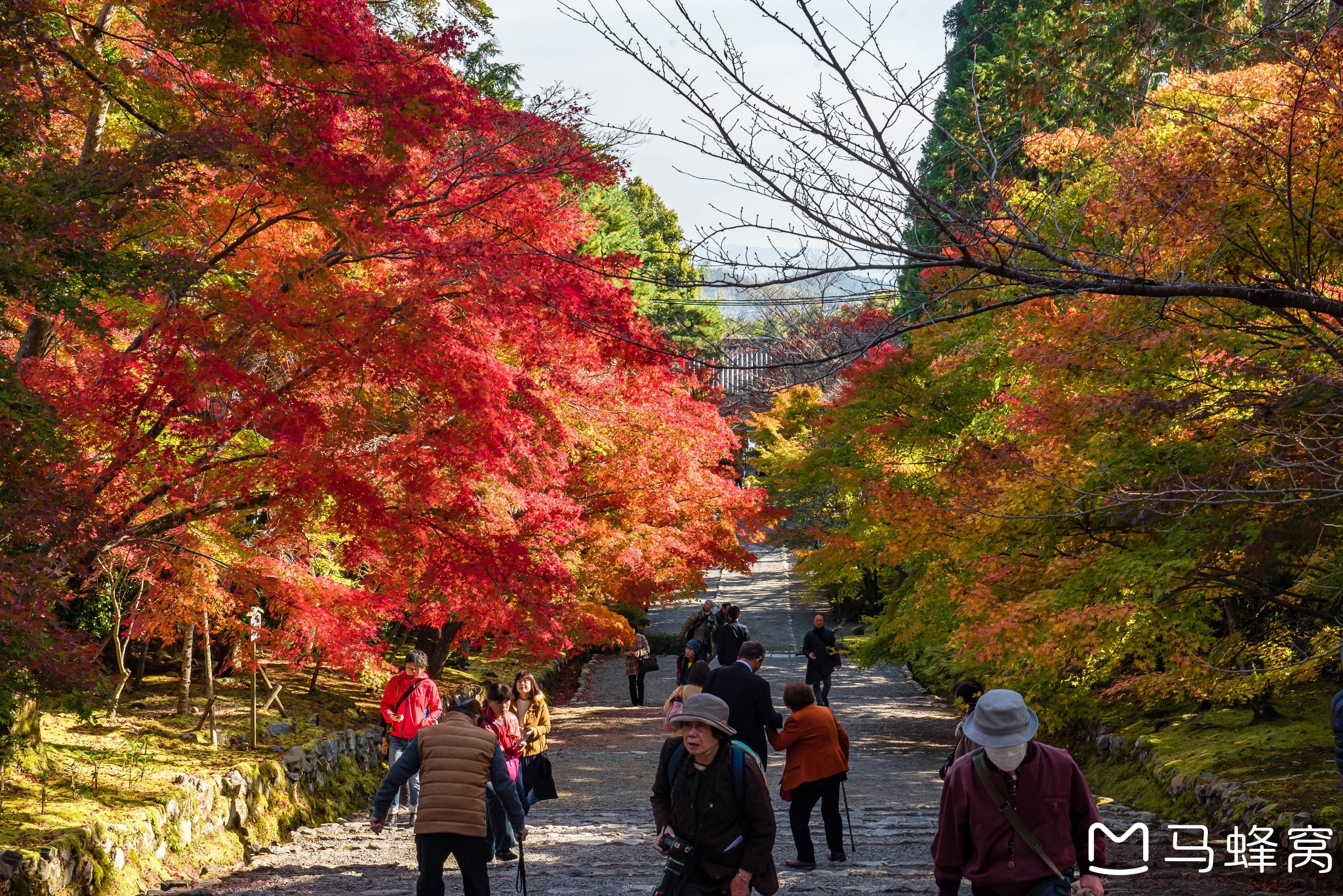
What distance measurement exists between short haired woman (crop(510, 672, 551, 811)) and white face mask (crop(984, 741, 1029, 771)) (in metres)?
5.65

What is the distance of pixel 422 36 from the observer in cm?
984

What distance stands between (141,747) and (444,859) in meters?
5.46

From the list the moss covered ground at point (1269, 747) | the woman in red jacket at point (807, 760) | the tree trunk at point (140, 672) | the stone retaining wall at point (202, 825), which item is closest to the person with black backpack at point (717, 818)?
the woman in red jacket at point (807, 760)

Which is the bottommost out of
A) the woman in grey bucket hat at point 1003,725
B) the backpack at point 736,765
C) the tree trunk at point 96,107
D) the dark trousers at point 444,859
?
the dark trousers at point 444,859

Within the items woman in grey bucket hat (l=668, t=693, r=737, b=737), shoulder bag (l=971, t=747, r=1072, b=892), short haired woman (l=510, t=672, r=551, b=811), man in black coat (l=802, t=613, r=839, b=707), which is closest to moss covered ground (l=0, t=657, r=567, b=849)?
short haired woman (l=510, t=672, r=551, b=811)

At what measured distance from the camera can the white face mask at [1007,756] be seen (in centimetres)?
407

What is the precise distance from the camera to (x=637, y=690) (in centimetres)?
2155

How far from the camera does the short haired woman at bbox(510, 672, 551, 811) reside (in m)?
9.23

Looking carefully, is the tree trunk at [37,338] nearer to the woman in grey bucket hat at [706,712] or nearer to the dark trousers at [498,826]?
the dark trousers at [498,826]

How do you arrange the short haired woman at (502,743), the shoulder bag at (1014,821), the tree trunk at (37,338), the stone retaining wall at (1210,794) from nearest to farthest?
1. the shoulder bag at (1014,821)
2. the short haired woman at (502,743)
3. the stone retaining wall at (1210,794)
4. the tree trunk at (37,338)

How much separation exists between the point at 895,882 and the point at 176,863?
5334 mm

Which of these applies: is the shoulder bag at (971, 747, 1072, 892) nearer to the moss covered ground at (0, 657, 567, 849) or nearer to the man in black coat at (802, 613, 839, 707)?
the moss covered ground at (0, 657, 567, 849)

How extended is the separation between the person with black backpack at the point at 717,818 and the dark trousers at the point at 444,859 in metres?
1.55

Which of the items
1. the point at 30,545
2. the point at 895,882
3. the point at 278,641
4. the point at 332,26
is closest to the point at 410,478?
the point at 278,641
